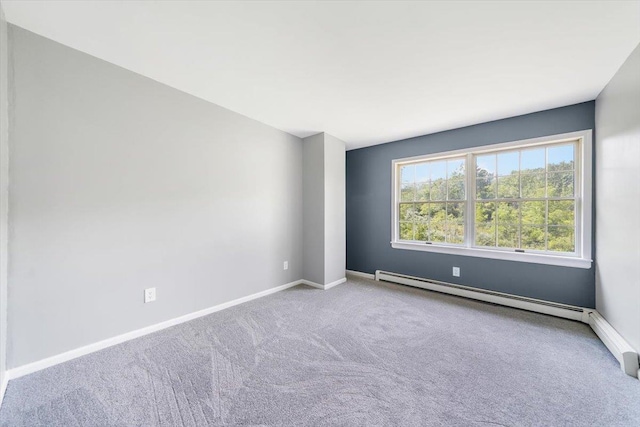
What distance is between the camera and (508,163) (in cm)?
306

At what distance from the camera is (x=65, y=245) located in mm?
1767

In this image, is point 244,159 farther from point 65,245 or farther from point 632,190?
point 632,190

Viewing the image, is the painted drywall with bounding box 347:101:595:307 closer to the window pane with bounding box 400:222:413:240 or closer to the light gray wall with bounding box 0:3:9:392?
the window pane with bounding box 400:222:413:240

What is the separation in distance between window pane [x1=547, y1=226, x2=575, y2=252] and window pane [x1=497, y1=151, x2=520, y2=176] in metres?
0.80

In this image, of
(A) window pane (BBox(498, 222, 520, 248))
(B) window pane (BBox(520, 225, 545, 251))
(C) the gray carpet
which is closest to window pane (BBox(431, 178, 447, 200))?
(A) window pane (BBox(498, 222, 520, 248))

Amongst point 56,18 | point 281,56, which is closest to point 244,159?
point 281,56

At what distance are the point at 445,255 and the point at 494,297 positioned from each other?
2.43 feet

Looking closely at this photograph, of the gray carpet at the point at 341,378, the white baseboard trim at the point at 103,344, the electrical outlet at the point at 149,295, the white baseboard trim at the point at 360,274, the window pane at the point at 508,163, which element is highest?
the window pane at the point at 508,163

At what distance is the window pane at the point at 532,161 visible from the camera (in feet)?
9.44

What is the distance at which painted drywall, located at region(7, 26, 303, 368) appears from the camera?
163 cm

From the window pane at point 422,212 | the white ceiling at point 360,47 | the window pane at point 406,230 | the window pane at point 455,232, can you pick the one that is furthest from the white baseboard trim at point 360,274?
the white ceiling at point 360,47

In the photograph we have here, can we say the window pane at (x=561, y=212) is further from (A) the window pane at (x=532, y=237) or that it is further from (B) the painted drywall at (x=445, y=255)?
(B) the painted drywall at (x=445, y=255)

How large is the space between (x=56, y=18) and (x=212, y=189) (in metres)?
1.58

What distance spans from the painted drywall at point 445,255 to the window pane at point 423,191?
44 centimetres
